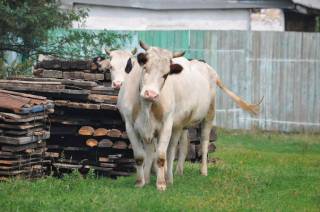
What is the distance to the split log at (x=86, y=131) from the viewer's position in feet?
56.1

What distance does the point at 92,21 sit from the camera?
33.8 meters

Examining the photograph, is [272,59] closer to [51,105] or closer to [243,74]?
[243,74]

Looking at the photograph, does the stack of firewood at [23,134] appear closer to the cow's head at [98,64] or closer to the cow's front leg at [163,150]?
the cow's front leg at [163,150]

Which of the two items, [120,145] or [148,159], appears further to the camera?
[120,145]

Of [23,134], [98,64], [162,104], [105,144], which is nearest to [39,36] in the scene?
[98,64]

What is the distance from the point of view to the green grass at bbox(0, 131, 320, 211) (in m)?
13.1

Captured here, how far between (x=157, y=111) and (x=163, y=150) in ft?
1.87

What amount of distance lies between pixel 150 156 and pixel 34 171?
6.07ft

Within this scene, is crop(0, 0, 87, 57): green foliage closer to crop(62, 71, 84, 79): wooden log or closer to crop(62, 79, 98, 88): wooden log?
crop(62, 71, 84, 79): wooden log

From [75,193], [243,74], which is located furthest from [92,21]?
[75,193]

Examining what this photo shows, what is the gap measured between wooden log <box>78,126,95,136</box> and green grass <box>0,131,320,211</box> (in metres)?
1.09

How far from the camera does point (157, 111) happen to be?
50.2 feet

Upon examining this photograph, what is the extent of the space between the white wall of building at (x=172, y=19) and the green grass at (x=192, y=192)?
49.5 feet

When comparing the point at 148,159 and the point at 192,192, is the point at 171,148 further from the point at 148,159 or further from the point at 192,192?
the point at 192,192
